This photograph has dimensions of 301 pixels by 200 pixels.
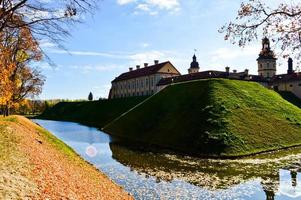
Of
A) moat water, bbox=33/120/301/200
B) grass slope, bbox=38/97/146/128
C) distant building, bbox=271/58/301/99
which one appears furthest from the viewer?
grass slope, bbox=38/97/146/128

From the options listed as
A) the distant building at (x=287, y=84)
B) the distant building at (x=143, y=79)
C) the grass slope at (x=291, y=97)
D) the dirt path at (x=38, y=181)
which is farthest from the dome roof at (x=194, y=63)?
the dirt path at (x=38, y=181)

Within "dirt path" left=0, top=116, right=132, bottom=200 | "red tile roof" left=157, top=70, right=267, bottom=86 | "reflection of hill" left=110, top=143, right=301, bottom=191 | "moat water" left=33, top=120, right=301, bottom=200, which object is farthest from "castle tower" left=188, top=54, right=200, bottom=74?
"dirt path" left=0, top=116, right=132, bottom=200

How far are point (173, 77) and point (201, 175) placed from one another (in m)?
81.6

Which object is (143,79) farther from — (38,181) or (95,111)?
(38,181)

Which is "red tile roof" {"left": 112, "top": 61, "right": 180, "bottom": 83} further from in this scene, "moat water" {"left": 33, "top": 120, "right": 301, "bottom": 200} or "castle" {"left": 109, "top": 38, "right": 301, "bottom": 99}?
"moat water" {"left": 33, "top": 120, "right": 301, "bottom": 200}

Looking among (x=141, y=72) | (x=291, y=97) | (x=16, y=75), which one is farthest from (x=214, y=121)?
(x=141, y=72)

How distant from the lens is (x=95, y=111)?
116062 mm

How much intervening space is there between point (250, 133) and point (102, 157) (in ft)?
66.7

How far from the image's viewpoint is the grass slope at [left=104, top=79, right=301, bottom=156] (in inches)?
1731

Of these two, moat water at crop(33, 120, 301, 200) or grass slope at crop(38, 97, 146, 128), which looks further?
grass slope at crop(38, 97, 146, 128)

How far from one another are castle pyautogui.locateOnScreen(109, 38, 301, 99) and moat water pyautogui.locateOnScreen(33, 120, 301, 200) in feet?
198

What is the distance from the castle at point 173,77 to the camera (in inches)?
4013

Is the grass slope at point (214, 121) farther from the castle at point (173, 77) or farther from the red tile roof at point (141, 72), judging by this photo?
the red tile roof at point (141, 72)

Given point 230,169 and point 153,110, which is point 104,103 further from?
point 230,169
